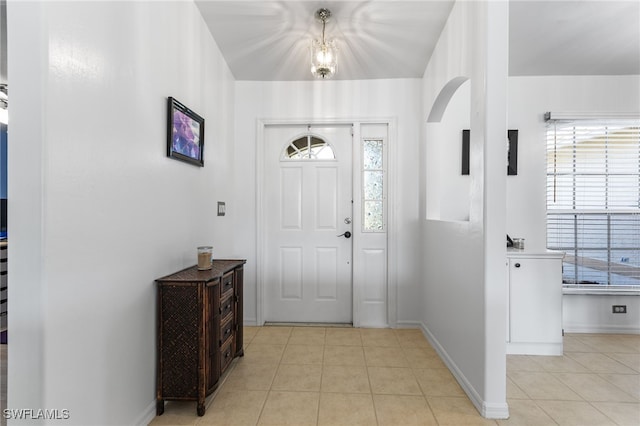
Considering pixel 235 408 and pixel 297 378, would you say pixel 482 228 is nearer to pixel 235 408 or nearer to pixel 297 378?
pixel 297 378

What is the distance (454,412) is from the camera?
6.12 ft

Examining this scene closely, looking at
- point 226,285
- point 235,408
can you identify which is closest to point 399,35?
point 226,285

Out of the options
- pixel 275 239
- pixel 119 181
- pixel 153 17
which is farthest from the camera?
pixel 275 239

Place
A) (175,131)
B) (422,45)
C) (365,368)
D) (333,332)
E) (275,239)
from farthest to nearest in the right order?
(275,239), (333,332), (422,45), (365,368), (175,131)

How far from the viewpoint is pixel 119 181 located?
1518 millimetres

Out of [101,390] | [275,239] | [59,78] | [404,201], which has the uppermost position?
[59,78]

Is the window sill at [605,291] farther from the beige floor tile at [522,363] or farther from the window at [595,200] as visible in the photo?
the beige floor tile at [522,363]

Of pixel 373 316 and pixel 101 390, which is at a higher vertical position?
pixel 101 390

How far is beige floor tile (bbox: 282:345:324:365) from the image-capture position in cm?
253

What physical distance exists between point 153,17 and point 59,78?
0.87 meters

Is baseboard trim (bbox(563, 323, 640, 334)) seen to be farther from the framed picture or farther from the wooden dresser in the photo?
the framed picture

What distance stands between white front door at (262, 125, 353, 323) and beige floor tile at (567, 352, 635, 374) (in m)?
2.04

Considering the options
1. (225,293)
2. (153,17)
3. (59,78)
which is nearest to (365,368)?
(225,293)

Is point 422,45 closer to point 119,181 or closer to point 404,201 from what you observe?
point 404,201
